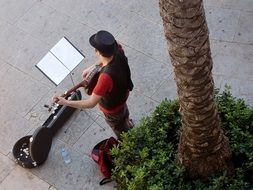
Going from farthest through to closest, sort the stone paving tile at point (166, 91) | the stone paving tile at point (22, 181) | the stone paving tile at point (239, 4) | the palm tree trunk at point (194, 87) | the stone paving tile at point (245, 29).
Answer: the stone paving tile at point (239, 4) < the stone paving tile at point (245, 29) < the stone paving tile at point (166, 91) < the stone paving tile at point (22, 181) < the palm tree trunk at point (194, 87)

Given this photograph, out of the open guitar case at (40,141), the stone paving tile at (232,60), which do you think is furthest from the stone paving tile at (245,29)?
the open guitar case at (40,141)

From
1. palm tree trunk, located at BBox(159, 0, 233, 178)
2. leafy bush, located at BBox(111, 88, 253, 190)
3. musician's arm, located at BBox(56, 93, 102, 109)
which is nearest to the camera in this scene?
palm tree trunk, located at BBox(159, 0, 233, 178)

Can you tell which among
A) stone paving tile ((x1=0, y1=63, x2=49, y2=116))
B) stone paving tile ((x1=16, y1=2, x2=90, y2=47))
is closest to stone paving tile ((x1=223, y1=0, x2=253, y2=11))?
stone paving tile ((x1=16, y1=2, x2=90, y2=47))

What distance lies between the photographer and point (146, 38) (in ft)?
25.8

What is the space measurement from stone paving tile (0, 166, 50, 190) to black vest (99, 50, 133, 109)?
1481 mm

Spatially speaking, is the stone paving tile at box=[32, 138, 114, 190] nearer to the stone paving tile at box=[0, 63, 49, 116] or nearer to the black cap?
the stone paving tile at box=[0, 63, 49, 116]

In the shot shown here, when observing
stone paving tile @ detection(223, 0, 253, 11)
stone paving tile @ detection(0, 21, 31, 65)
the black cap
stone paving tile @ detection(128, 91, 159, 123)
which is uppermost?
the black cap

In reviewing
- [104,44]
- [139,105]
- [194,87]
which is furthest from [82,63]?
[194,87]

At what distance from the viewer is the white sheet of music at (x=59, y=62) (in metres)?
6.48

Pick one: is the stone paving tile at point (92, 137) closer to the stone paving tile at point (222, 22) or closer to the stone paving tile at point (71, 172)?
the stone paving tile at point (71, 172)

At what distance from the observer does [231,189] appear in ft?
16.7

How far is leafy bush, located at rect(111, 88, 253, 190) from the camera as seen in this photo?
527 centimetres

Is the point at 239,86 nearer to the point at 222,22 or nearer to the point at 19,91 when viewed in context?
the point at 222,22

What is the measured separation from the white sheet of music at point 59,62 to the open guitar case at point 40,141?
31 centimetres
